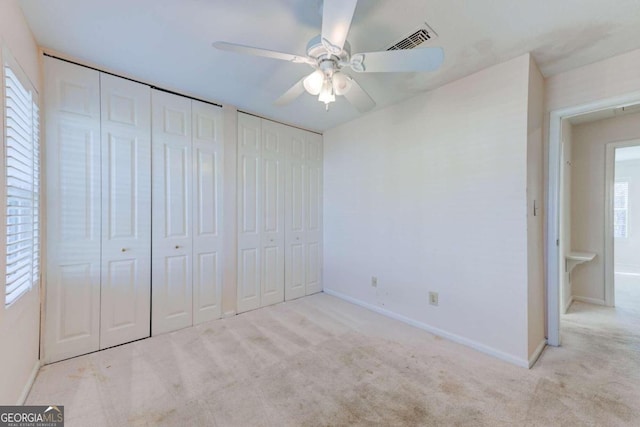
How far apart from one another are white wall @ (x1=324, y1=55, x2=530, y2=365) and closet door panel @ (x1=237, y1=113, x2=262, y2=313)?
1180mm

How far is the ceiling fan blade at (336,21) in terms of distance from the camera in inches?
43.7

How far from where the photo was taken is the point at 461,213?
2.35 m

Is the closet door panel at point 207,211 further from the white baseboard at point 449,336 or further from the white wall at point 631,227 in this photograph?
the white wall at point 631,227

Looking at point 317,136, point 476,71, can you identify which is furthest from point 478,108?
point 317,136

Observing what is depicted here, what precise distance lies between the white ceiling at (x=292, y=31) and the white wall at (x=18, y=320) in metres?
0.14

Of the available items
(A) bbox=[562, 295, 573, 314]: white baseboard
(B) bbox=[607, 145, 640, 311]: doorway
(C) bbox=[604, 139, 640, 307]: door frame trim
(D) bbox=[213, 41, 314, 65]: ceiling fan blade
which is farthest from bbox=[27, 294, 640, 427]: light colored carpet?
(B) bbox=[607, 145, 640, 311]: doorway

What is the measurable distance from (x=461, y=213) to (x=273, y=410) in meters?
2.08

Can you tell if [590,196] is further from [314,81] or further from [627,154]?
[314,81]

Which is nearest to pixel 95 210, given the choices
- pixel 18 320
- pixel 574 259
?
pixel 18 320

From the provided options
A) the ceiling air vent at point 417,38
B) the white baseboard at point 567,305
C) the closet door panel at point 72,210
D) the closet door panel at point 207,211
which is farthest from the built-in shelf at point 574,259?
the closet door panel at point 72,210

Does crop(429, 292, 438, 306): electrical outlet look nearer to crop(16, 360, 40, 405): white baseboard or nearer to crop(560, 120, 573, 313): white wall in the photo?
crop(560, 120, 573, 313): white wall

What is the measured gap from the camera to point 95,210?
2.16m

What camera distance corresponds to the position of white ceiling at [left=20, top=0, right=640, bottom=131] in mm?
1520

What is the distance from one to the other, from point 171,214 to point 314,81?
188 cm
